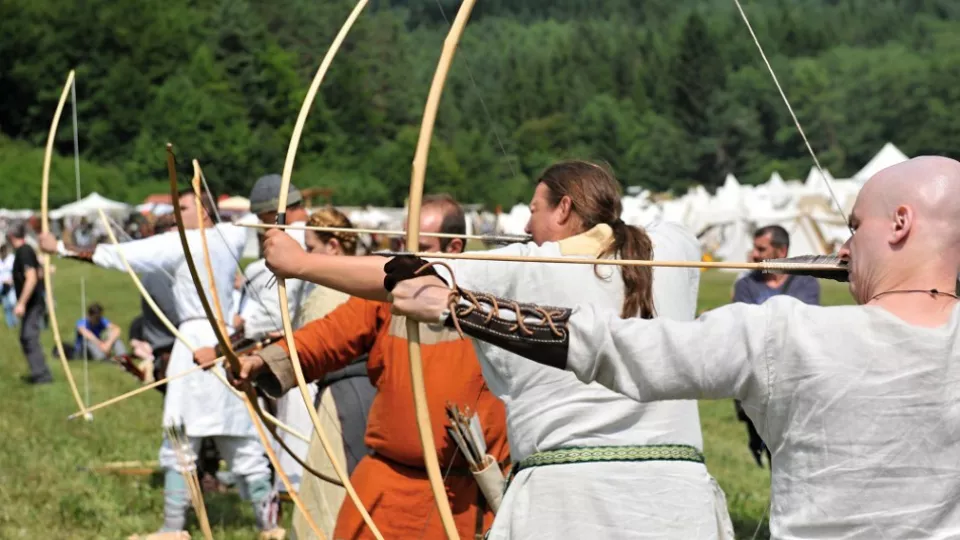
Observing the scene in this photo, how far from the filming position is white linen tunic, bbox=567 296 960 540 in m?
2.12

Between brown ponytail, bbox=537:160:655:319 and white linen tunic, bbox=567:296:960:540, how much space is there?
917mm

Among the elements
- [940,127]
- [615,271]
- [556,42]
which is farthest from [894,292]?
[556,42]

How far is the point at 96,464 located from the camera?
8.37 meters

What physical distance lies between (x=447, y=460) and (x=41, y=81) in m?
64.8

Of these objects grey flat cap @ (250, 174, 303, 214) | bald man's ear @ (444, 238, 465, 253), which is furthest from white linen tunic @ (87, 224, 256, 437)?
bald man's ear @ (444, 238, 465, 253)

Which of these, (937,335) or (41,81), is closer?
(937,335)

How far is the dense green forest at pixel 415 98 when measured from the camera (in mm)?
63406

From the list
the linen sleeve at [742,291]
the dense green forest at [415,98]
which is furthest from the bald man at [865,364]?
the dense green forest at [415,98]

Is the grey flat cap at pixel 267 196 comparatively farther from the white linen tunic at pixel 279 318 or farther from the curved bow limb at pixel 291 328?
the curved bow limb at pixel 291 328

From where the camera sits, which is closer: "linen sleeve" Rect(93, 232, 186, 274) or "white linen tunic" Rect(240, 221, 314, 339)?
"white linen tunic" Rect(240, 221, 314, 339)

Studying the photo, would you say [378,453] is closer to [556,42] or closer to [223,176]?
[223,176]

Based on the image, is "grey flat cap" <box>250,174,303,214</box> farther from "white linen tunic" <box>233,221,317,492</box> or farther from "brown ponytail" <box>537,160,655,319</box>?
"brown ponytail" <box>537,160,655,319</box>

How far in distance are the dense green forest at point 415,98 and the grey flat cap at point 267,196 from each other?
149 feet

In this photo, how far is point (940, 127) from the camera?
8838 centimetres
